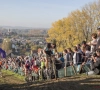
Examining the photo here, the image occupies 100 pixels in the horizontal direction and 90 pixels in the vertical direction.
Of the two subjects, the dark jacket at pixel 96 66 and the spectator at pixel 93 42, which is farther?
the spectator at pixel 93 42

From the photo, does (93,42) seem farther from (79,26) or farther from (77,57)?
(79,26)

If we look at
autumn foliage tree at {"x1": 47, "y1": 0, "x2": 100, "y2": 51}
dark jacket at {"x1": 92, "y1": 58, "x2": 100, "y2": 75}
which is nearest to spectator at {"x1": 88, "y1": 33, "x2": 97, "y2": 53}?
dark jacket at {"x1": 92, "y1": 58, "x2": 100, "y2": 75}

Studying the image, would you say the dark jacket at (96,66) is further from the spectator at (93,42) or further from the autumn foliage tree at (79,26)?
the autumn foliage tree at (79,26)

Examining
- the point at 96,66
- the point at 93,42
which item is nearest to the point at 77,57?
the point at 93,42

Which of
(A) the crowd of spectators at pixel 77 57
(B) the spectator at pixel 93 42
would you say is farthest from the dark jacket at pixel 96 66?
(B) the spectator at pixel 93 42

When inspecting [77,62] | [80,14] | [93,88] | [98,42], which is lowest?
[93,88]

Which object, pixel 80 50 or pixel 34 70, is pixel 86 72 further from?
pixel 34 70

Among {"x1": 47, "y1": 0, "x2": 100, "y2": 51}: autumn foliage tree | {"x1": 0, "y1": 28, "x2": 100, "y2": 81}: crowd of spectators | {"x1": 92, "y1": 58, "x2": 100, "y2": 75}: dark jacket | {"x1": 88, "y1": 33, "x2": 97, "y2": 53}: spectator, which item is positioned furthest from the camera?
{"x1": 47, "y1": 0, "x2": 100, "y2": 51}: autumn foliage tree

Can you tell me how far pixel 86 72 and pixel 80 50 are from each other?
4.29 ft

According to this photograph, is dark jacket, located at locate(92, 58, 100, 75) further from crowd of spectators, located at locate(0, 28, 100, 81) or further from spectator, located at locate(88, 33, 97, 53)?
spectator, located at locate(88, 33, 97, 53)

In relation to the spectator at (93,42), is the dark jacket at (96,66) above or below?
below

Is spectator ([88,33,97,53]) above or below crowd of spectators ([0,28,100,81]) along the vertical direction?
above

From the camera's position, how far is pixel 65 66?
49.4ft

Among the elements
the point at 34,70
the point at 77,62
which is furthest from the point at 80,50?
the point at 34,70
